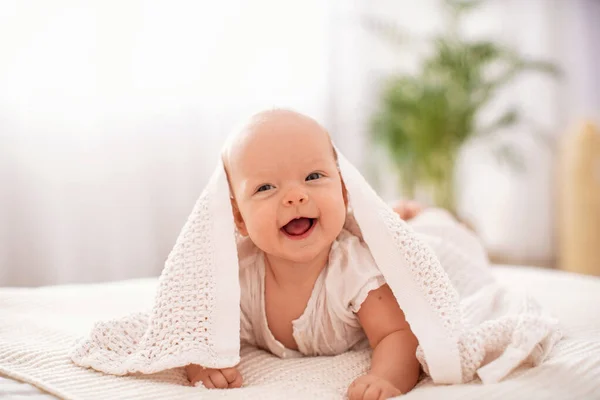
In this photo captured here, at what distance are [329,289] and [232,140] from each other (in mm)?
326

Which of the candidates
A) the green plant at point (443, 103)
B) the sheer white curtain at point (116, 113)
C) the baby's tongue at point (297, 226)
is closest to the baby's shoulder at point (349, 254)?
the baby's tongue at point (297, 226)

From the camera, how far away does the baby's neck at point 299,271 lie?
3.80ft

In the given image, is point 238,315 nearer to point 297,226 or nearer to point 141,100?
point 297,226

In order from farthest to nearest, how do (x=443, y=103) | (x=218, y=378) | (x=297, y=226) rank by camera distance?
(x=443, y=103)
(x=297, y=226)
(x=218, y=378)

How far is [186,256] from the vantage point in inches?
42.8

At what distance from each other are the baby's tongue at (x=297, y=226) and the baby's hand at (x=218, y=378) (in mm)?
249

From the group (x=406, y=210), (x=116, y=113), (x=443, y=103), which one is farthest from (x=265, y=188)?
(x=443, y=103)

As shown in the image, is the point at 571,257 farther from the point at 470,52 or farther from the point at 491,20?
the point at 491,20

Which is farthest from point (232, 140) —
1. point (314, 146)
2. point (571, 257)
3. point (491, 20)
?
point (491, 20)

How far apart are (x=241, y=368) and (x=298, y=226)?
0.26 m

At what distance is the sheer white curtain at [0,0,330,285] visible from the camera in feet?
8.32

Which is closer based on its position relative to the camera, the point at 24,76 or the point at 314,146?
the point at 314,146

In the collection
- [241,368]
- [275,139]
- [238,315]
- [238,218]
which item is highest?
[275,139]

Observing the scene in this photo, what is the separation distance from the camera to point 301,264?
116cm
